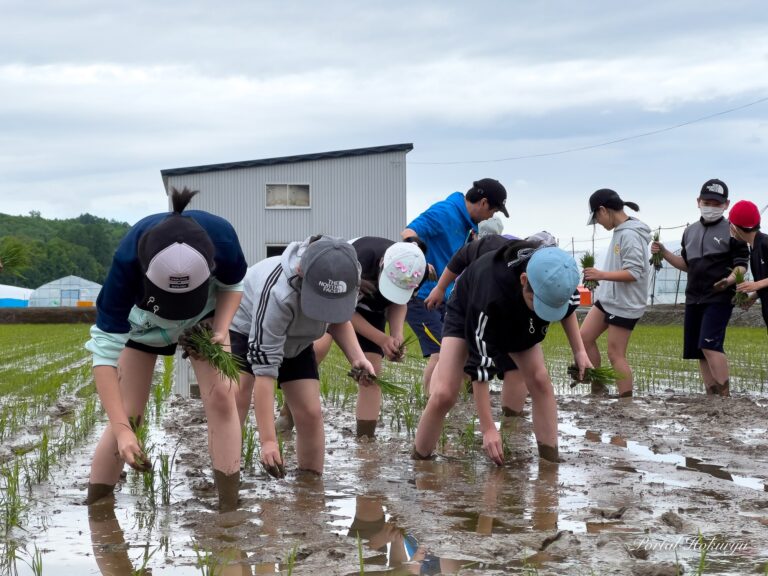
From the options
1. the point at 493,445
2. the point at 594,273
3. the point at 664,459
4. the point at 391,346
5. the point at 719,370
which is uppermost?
the point at 594,273

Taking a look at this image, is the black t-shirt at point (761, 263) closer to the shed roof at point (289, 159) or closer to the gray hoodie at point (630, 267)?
the gray hoodie at point (630, 267)

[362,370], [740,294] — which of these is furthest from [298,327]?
[740,294]

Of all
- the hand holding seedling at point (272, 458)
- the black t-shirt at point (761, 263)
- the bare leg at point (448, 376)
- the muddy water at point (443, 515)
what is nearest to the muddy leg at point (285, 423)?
the muddy water at point (443, 515)

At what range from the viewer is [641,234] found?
8.59 meters

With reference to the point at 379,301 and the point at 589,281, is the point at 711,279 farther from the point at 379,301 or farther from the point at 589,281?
the point at 379,301

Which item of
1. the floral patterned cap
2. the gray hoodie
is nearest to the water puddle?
the floral patterned cap

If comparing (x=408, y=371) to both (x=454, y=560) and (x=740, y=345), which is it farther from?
(x=454, y=560)

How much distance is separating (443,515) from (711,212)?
18.1 feet

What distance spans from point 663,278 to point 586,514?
114 ft

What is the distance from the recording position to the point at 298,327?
488cm

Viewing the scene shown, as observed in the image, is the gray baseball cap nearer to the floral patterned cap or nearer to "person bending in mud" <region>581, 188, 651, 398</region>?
the floral patterned cap

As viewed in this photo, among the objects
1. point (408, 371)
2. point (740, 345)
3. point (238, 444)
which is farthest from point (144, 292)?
point (740, 345)

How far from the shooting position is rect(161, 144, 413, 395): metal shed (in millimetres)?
32594

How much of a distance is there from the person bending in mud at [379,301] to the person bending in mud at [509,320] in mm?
372
